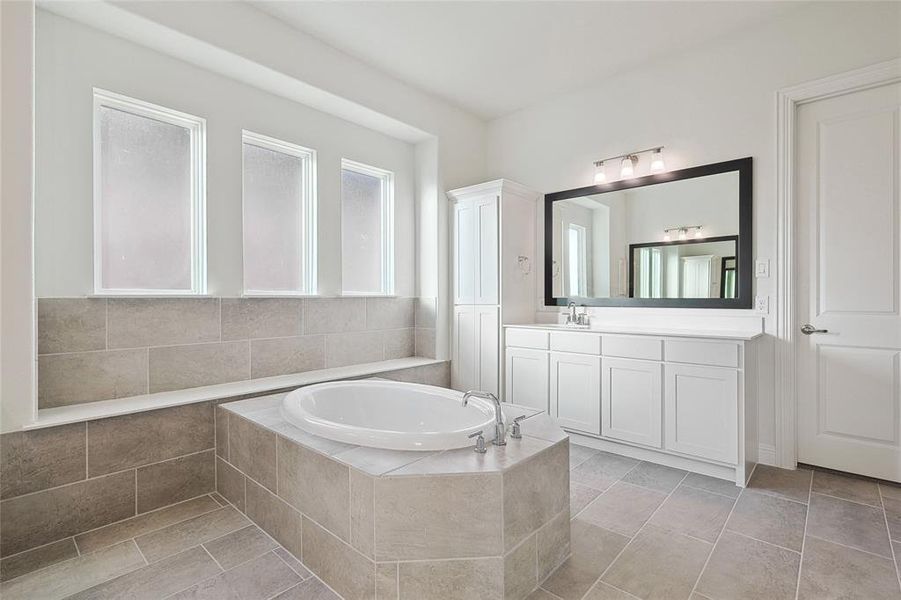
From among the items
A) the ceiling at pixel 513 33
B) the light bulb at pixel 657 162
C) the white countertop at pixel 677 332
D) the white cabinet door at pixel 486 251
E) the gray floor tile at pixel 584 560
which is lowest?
the gray floor tile at pixel 584 560

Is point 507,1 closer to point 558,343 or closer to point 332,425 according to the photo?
point 558,343

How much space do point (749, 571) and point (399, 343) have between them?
9.54 feet

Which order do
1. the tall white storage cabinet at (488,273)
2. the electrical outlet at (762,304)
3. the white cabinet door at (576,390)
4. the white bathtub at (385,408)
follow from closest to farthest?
the white bathtub at (385,408), the electrical outlet at (762,304), the white cabinet door at (576,390), the tall white storage cabinet at (488,273)

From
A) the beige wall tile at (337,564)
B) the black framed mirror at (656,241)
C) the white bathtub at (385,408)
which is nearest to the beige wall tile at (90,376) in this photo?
the white bathtub at (385,408)

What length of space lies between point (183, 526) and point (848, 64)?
14.6 feet

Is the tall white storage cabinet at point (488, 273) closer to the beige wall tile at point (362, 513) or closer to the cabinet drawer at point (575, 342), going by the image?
the cabinet drawer at point (575, 342)

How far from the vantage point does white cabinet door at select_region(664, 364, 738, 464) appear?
2.53 m

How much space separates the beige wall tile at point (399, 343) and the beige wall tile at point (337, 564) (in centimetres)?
215

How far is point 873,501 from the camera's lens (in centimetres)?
233

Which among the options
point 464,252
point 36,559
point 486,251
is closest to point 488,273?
point 486,251

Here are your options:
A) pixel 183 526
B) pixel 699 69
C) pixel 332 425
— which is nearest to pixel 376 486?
pixel 332 425

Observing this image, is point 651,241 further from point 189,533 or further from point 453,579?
point 189,533

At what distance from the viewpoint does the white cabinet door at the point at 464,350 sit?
387cm

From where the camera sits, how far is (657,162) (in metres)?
3.25
